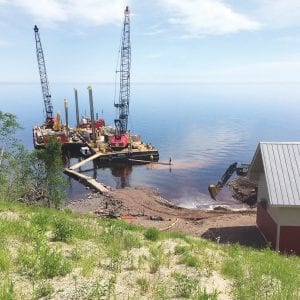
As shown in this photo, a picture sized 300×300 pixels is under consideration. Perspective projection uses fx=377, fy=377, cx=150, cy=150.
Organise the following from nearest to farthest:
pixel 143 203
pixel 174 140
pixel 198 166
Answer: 1. pixel 143 203
2. pixel 198 166
3. pixel 174 140

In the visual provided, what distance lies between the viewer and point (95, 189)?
5453 cm

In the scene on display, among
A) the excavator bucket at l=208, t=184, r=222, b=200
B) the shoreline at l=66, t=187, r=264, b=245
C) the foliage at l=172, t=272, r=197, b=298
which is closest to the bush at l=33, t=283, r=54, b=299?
the foliage at l=172, t=272, r=197, b=298

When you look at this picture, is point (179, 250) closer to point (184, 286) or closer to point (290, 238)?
point (184, 286)

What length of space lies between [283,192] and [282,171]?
1.63 m

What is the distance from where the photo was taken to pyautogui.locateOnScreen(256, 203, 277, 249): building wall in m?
25.1

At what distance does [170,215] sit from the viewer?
4081cm

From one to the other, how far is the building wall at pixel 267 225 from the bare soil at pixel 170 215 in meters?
0.67

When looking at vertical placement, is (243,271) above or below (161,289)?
below

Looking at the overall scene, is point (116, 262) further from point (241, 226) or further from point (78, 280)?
point (241, 226)

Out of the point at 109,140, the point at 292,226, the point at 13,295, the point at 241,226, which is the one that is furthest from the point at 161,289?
the point at 109,140

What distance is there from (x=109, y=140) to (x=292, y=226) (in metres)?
62.8

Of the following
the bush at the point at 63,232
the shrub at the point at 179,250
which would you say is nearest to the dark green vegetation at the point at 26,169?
the bush at the point at 63,232

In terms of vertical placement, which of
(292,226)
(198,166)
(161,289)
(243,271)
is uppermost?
(161,289)

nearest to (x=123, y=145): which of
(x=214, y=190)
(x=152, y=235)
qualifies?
(x=214, y=190)
